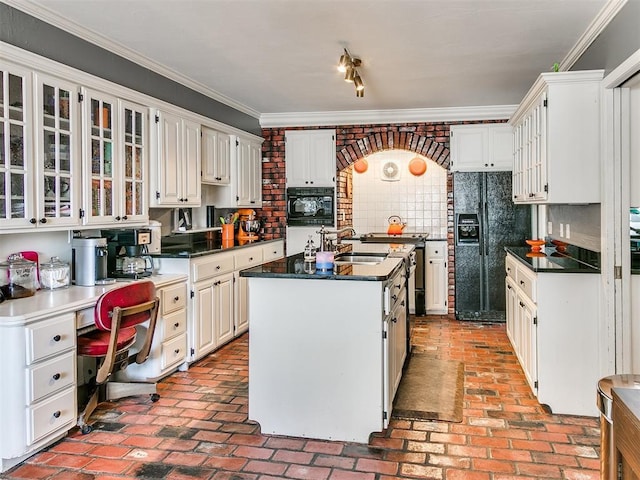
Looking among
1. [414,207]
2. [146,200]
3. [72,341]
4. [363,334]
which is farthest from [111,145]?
[414,207]

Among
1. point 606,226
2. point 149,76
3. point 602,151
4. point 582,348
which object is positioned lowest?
point 582,348

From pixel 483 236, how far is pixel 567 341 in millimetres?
2803

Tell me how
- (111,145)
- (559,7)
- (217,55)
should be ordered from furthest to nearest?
(217,55) < (111,145) < (559,7)

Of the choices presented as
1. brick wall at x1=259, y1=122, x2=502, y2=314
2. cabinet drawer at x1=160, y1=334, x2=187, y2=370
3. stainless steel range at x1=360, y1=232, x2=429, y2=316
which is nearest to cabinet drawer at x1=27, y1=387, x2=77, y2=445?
cabinet drawer at x1=160, y1=334, x2=187, y2=370

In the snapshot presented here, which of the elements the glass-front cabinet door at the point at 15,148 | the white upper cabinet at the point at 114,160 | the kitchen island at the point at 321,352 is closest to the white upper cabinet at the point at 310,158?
the white upper cabinet at the point at 114,160

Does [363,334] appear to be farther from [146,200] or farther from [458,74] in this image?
[458,74]

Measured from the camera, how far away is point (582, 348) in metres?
3.24

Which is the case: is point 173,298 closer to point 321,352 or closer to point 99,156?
point 99,156

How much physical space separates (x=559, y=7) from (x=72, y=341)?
337 cm

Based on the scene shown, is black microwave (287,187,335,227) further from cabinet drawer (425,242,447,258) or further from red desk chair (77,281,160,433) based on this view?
red desk chair (77,281,160,433)

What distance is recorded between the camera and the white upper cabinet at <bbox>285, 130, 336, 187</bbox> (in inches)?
253

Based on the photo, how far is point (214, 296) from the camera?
4.55 meters

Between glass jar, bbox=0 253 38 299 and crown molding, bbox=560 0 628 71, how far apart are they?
11.9 feet

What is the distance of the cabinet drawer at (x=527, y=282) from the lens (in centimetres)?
338
